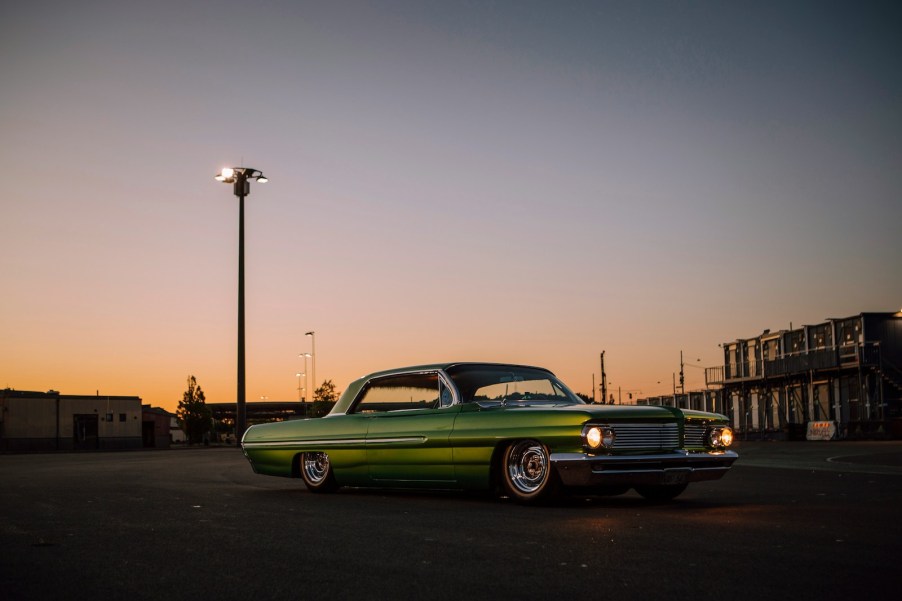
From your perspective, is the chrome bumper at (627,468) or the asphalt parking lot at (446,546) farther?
the chrome bumper at (627,468)

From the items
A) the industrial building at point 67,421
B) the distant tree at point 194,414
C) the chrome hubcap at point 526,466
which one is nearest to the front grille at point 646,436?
the chrome hubcap at point 526,466

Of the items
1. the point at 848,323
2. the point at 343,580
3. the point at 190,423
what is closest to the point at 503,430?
the point at 343,580

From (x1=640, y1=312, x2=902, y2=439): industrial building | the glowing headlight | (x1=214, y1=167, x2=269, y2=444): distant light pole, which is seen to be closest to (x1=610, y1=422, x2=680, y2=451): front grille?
the glowing headlight

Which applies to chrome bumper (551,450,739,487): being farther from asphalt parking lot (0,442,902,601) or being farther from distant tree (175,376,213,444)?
distant tree (175,376,213,444)

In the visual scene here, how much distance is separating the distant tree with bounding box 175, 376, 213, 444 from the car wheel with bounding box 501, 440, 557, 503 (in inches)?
3969

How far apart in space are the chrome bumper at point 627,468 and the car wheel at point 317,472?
3346 millimetres

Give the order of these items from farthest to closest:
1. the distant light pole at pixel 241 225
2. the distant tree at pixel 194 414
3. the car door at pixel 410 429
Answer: the distant tree at pixel 194 414
the distant light pole at pixel 241 225
the car door at pixel 410 429

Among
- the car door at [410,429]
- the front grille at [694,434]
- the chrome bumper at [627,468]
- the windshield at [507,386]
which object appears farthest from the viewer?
the windshield at [507,386]

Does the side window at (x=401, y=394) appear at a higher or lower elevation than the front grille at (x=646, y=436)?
higher

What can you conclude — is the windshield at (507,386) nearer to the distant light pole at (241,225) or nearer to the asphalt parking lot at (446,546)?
the asphalt parking lot at (446,546)

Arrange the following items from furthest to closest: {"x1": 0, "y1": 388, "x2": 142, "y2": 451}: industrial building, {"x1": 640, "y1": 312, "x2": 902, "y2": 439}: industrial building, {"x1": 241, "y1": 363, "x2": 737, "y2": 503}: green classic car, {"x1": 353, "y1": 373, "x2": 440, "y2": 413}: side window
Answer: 1. {"x1": 0, "y1": 388, "x2": 142, "y2": 451}: industrial building
2. {"x1": 640, "y1": 312, "x2": 902, "y2": 439}: industrial building
3. {"x1": 353, "y1": 373, "x2": 440, "y2": 413}: side window
4. {"x1": 241, "y1": 363, "x2": 737, "y2": 503}: green classic car

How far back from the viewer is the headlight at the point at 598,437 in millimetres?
8477

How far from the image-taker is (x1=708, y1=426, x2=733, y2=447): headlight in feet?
31.3

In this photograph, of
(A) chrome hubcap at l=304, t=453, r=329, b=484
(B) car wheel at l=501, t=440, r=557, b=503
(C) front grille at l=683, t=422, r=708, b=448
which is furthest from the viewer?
(A) chrome hubcap at l=304, t=453, r=329, b=484
